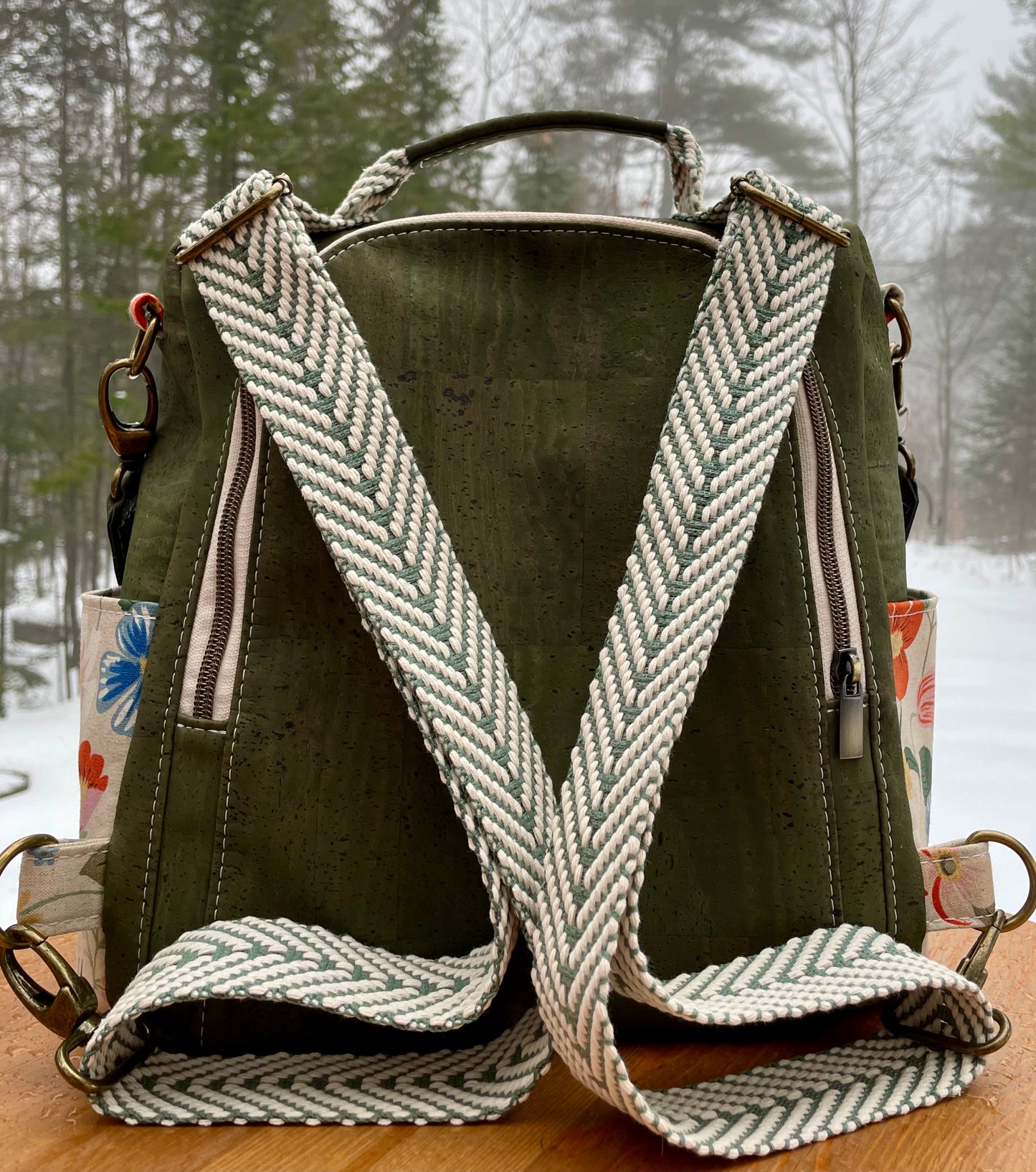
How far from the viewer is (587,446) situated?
58 centimetres

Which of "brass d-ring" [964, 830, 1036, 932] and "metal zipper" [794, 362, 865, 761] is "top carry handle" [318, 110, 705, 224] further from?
"brass d-ring" [964, 830, 1036, 932]

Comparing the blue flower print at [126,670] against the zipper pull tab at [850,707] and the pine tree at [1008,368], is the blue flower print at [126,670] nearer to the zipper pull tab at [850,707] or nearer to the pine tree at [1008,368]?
the zipper pull tab at [850,707]

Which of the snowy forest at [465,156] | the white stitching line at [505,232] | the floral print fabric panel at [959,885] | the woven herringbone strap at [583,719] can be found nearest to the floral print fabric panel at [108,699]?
the woven herringbone strap at [583,719]

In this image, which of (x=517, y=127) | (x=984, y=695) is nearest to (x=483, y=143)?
(x=517, y=127)

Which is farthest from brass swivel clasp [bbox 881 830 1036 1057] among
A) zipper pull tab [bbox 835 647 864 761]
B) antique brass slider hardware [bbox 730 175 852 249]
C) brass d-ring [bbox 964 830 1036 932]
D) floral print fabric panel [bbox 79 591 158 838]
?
floral print fabric panel [bbox 79 591 158 838]

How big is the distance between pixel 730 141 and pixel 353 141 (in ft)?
1.23

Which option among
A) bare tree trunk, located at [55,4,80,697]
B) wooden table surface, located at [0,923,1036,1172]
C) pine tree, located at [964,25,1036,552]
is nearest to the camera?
wooden table surface, located at [0,923,1036,1172]

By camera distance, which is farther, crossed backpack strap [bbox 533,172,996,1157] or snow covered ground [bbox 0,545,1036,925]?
snow covered ground [bbox 0,545,1036,925]

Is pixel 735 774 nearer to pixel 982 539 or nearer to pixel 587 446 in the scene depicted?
pixel 587 446

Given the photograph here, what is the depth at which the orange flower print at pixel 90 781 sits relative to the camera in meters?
0.61

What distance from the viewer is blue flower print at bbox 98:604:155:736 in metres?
0.60

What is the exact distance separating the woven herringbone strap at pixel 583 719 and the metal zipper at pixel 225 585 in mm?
34

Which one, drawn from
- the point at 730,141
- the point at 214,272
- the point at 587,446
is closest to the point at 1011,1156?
the point at 587,446

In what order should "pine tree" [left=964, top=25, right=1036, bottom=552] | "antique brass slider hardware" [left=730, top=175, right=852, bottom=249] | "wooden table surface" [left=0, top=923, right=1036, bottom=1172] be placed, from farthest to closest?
"pine tree" [left=964, top=25, right=1036, bottom=552], "antique brass slider hardware" [left=730, top=175, right=852, bottom=249], "wooden table surface" [left=0, top=923, right=1036, bottom=1172]
